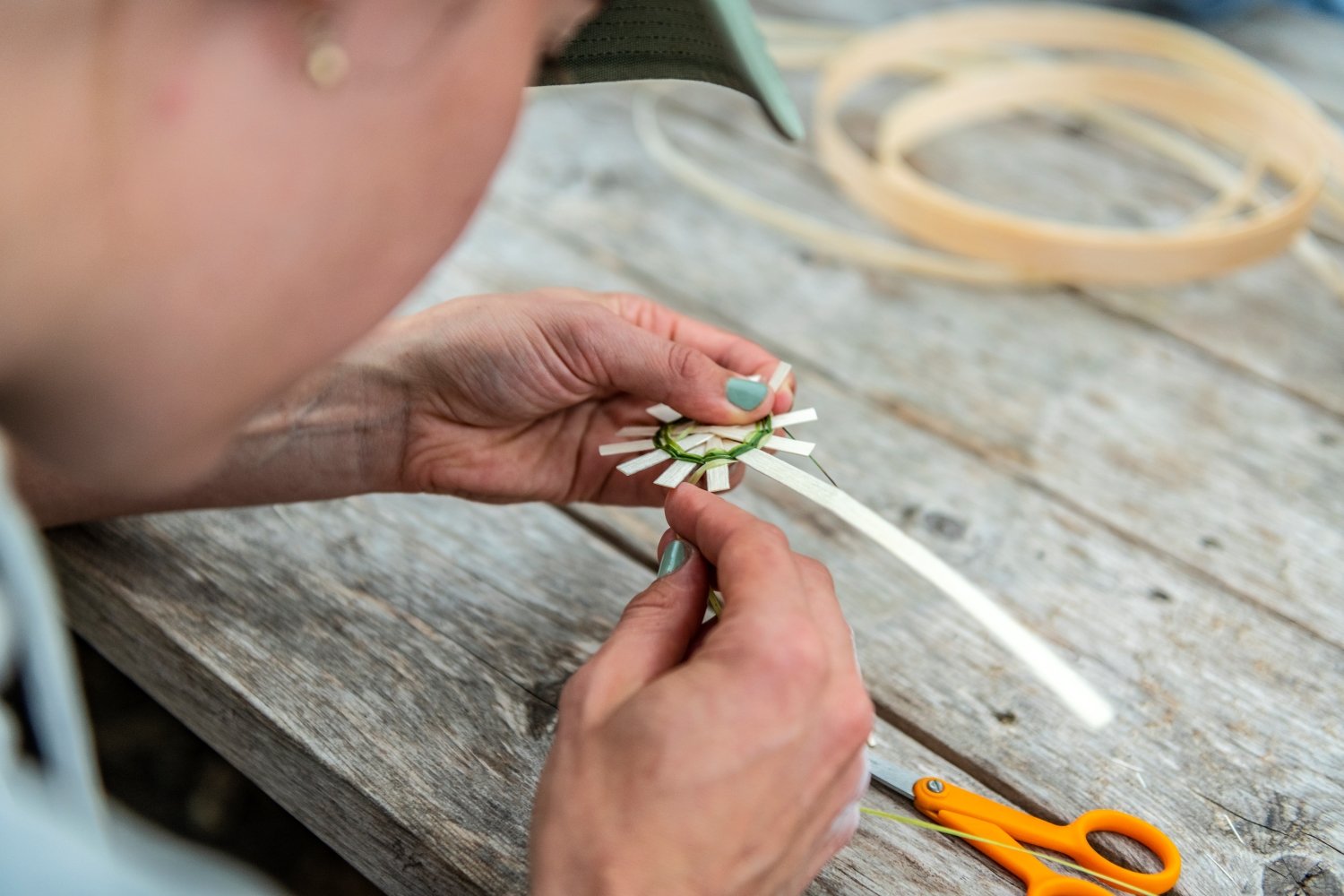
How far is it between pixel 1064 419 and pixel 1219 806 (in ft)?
1.56

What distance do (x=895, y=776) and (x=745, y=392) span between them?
30 centimetres

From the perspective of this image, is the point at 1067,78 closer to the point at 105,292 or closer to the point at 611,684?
the point at 611,684

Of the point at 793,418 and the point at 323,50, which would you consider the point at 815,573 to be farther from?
the point at 323,50

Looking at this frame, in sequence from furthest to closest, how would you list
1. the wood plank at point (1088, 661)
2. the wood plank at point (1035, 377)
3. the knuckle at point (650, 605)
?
the wood plank at point (1035, 377) → the wood plank at point (1088, 661) → the knuckle at point (650, 605)

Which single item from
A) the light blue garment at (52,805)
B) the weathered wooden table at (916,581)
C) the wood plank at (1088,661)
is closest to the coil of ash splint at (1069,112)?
the weathered wooden table at (916,581)

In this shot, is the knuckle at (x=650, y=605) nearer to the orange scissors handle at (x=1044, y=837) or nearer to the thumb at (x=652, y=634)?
the thumb at (x=652, y=634)

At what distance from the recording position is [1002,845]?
0.72 metres

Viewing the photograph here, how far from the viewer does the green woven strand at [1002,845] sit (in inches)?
27.9

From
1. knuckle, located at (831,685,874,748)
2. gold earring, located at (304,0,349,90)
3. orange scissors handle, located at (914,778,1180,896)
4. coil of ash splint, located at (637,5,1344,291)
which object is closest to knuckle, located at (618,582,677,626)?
knuckle, located at (831,685,874,748)

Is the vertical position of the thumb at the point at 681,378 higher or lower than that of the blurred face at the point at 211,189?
lower

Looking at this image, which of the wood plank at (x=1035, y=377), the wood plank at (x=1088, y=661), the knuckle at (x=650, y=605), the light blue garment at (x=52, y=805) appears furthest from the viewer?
the wood plank at (x=1035, y=377)

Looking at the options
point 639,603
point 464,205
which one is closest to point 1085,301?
point 639,603

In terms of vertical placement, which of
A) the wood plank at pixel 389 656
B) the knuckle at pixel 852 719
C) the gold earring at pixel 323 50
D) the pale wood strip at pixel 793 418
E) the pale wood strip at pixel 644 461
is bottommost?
the wood plank at pixel 389 656

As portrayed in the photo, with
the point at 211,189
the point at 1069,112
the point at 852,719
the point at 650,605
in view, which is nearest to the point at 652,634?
the point at 650,605
